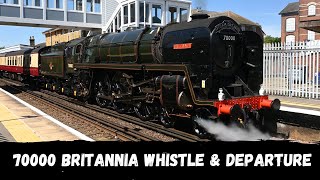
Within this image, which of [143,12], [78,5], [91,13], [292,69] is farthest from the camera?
[91,13]

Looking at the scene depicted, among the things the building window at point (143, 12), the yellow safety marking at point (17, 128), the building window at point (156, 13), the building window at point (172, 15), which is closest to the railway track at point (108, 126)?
the yellow safety marking at point (17, 128)

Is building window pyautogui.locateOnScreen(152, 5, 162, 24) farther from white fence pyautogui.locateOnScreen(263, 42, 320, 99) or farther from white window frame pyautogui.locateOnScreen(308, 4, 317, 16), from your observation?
white window frame pyautogui.locateOnScreen(308, 4, 317, 16)

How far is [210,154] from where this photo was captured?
4258mm

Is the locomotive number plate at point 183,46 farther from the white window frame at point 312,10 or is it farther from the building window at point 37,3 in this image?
the white window frame at point 312,10

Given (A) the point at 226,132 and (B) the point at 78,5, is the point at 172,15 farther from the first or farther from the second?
(A) the point at 226,132

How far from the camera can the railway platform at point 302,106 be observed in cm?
1073

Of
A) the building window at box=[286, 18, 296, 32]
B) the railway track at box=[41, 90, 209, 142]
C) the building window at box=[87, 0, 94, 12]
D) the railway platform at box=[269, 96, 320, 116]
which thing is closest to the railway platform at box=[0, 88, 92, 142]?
the railway track at box=[41, 90, 209, 142]

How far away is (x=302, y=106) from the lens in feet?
40.2

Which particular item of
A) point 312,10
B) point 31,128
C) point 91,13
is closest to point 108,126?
point 31,128

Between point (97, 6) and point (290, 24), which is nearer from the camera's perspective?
point (97, 6)

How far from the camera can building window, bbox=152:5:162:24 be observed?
28.6 m

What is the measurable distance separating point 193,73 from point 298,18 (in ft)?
162

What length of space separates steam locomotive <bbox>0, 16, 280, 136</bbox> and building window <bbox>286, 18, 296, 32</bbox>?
51536 millimetres

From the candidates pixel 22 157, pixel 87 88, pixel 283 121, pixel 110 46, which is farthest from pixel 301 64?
pixel 22 157
